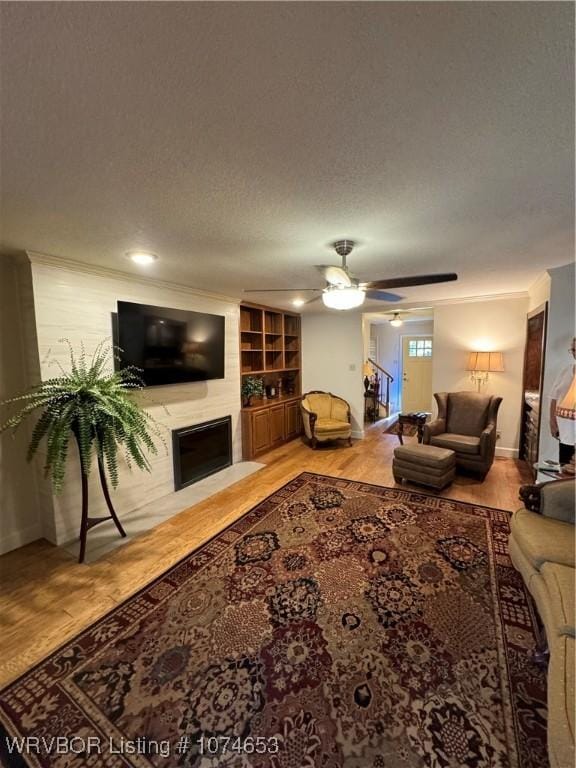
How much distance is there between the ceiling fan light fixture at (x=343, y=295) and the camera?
2.37m

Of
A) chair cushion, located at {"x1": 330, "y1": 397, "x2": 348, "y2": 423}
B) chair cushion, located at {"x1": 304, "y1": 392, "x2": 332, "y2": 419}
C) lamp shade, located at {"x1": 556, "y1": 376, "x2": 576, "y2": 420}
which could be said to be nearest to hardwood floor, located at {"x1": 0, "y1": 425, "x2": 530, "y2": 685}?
lamp shade, located at {"x1": 556, "y1": 376, "x2": 576, "y2": 420}

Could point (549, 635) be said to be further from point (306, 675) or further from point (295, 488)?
point (295, 488)

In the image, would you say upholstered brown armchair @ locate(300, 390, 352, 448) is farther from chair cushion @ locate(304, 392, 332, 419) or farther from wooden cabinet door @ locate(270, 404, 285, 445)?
wooden cabinet door @ locate(270, 404, 285, 445)

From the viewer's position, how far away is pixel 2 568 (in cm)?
241

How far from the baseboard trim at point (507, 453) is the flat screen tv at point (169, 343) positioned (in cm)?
421

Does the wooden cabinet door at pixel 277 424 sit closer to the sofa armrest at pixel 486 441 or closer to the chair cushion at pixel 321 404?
the chair cushion at pixel 321 404

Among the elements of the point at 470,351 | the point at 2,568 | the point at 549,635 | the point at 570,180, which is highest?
the point at 570,180

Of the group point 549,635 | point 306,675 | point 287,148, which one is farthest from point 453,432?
point 287,148

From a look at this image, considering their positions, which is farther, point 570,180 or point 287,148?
point 570,180

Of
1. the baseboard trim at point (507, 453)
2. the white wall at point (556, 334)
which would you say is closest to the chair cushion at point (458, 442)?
the white wall at point (556, 334)

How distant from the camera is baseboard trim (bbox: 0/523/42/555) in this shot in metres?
2.60

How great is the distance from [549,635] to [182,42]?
98.5 inches

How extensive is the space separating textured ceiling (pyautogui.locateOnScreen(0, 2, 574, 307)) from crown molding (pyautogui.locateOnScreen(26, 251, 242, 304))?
0.34 metres

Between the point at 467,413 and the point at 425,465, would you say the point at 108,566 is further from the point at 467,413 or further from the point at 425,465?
the point at 467,413
